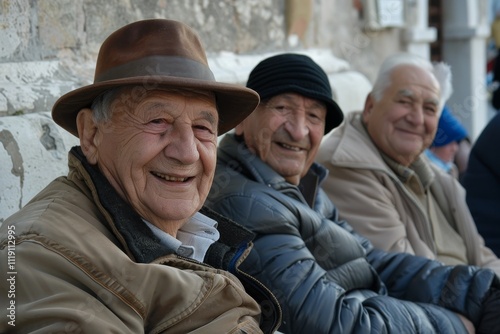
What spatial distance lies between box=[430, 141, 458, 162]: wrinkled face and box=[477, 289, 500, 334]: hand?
2595mm

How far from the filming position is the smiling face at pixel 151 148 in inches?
83.2

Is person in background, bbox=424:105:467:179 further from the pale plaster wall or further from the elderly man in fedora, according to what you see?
the elderly man in fedora

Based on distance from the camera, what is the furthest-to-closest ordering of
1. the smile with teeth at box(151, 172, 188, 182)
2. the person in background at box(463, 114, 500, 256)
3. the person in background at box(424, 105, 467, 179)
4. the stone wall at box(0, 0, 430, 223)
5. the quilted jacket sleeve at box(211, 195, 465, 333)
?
1. the person in background at box(424, 105, 467, 179)
2. the person in background at box(463, 114, 500, 256)
3. the stone wall at box(0, 0, 430, 223)
4. the quilted jacket sleeve at box(211, 195, 465, 333)
5. the smile with teeth at box(151, 172, 188, 182)

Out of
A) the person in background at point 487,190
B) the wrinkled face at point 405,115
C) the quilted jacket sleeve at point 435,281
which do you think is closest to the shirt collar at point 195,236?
the quilted jacket sleeve at point 435,281

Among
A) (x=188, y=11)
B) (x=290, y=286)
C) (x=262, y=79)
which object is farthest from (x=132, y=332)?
(x=188, y=11)

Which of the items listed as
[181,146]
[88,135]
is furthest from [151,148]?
[88,135]

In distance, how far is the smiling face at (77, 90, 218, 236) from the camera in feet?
6.93

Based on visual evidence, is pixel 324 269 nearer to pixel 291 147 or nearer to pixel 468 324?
pixel 291 147

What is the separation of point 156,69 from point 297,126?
41.3 inches

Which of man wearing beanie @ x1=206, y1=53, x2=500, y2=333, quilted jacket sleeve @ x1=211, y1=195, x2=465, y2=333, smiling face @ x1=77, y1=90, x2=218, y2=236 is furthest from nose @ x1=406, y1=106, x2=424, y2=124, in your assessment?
smiling face @ x1=77, y1=90, x2=218, y2=236

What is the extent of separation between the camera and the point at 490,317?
9.97 feet

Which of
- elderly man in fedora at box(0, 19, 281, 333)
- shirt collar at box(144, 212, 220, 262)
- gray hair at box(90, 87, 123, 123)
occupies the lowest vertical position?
shirt collar at box(144, 212, 220, 262)

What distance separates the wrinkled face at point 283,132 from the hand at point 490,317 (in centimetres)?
85

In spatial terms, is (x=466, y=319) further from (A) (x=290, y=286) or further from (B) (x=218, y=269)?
(B) (x=218, y=269)
